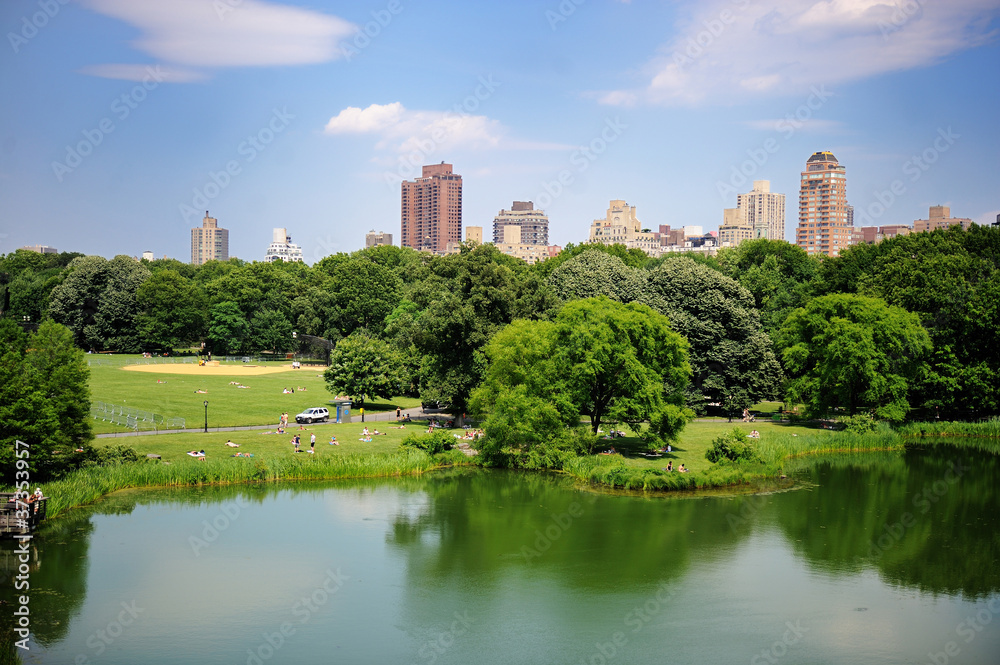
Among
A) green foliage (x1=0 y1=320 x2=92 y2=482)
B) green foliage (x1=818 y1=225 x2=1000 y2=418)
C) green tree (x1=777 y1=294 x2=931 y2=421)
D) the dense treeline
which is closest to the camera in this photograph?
green foliage (x1=0 y1=320 x2=92 y2=482)

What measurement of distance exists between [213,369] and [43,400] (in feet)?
173

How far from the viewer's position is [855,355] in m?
52.5

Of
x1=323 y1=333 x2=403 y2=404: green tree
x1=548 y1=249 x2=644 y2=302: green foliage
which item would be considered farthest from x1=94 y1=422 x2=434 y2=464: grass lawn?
x1=548 y1=249 x2=644 y2=302: green foliage

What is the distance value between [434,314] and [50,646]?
3526cm

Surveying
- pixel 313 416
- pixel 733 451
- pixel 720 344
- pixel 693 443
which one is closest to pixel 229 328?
pixel 313 416

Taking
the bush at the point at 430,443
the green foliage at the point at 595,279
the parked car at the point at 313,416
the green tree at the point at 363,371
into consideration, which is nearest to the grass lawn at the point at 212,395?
the parked car at the point at 313,416

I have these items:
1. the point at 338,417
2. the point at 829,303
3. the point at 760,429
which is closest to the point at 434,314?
the point at 338,417

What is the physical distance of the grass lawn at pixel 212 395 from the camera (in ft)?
179

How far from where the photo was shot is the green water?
74.6 feet

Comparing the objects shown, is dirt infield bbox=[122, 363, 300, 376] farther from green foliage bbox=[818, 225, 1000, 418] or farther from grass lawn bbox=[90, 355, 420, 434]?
green foliage bbox=[818, 225, 1000, 418]

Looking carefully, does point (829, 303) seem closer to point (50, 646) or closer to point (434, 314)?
point (434, 314)

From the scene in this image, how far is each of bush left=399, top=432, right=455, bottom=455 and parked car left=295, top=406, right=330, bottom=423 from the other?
11141mm

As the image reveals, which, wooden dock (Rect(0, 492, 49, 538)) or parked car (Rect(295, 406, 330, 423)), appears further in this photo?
parked car (Rect(295, 406, 330, 423))

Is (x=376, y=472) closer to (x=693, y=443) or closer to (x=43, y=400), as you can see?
(x=43, y=400)
